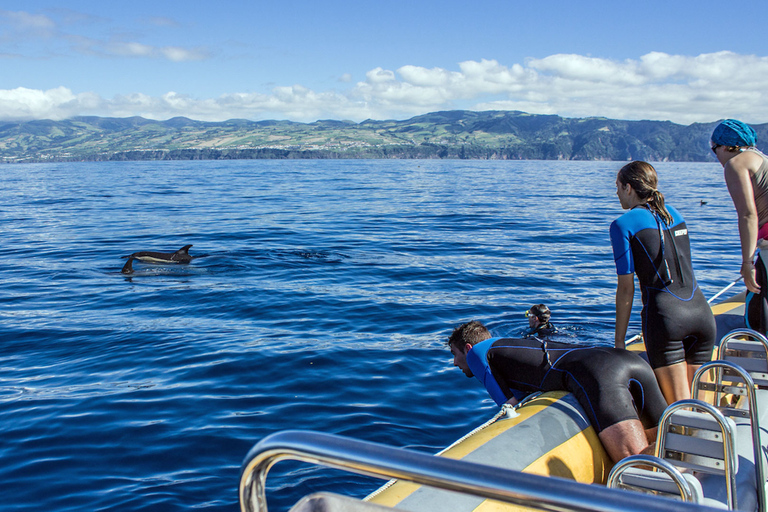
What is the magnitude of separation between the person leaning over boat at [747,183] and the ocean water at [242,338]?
3.19 meters

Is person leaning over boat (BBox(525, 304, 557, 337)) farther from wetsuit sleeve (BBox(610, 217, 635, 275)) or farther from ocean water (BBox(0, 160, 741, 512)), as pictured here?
wetsuit sleeve (BBox(610, 217, 635, 275))

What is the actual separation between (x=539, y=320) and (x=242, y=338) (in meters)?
4.77

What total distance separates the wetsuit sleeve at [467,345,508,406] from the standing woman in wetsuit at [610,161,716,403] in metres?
1.21

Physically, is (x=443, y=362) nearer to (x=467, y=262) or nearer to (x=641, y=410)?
(x=641, y=410)

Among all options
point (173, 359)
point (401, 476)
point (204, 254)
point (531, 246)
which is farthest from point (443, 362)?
point (531, 246)

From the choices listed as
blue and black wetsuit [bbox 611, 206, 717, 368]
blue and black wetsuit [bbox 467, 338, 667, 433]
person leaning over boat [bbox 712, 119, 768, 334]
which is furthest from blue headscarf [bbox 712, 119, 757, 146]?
blue and black wetsuit [bbox 467, 338, 667, 433]

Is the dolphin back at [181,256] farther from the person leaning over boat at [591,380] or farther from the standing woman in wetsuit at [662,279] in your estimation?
the standing woman in wetsuit at [662,279]

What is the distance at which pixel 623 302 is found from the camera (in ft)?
15.1

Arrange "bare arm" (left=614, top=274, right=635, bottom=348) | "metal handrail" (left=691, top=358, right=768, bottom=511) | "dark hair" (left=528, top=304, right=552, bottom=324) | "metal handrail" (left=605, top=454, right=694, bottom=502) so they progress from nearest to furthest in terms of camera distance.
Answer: "metal handrail" (left=605, top=454, right=694, bottom=502)
"metal handrail" (left=691, top=358, right=768, bottom=511)
"bare arm" (left=614, top=274, right=635, bottom=348)
"dark hair" (left=528, top=304, right=552, bottom=324)

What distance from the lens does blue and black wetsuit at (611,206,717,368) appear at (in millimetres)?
4387

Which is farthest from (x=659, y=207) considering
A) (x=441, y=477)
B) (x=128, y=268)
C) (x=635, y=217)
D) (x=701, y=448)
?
(x=128, y=268)

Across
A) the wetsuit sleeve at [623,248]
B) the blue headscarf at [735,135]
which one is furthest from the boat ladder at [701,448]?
the blue headscarf at [735,135]

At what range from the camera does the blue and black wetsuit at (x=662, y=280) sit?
439 centimetres

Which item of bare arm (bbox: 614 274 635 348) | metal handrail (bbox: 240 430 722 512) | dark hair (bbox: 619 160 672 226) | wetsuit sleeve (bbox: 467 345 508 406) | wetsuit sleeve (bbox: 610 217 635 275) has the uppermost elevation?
dark hair (bbox: 619 160 672 226)
